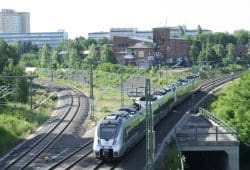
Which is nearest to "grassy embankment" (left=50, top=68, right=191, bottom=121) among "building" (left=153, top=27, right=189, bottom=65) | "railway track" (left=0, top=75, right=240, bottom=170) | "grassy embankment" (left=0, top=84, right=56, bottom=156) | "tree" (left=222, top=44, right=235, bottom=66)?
"grassy embankment" (left=0, top=84, right=56, bottom=156)

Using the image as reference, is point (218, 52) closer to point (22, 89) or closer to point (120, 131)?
point (22, 89)

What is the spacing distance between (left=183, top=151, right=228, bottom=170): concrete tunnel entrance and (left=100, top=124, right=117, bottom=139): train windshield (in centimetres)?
1028

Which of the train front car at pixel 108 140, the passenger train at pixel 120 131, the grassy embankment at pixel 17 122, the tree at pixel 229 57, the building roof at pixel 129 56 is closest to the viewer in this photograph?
the train front car at pixel 108 140

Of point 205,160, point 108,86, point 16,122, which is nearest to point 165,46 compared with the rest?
point 108,86

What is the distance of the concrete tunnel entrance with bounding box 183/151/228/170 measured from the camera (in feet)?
138

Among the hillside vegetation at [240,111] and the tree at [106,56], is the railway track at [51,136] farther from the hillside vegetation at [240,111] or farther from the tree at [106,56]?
the tree at [106,56]

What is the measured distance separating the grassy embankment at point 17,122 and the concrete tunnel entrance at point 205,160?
1414cm

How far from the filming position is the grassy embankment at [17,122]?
136 feet

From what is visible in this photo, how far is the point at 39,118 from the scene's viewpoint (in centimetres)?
5403

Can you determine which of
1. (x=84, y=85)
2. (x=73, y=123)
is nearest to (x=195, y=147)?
(x=73, y=123)

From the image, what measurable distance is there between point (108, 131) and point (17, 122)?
55.8 ft

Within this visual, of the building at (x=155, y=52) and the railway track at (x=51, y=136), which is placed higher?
the building at (x=155, y=52)

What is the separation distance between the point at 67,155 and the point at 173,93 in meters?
27.7

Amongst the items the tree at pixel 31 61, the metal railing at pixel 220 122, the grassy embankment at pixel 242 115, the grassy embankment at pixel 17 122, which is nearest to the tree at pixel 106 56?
the tree at pixel 31 61
